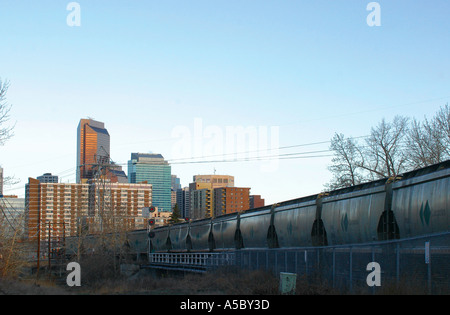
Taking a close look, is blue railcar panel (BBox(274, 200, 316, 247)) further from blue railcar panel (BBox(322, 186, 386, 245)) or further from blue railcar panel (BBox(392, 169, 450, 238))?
blue railcar panel (BBox(392, 169, 450, 238))

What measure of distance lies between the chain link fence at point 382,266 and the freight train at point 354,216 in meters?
1.73

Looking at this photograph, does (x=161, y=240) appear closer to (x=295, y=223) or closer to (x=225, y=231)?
(x=225, y=231)

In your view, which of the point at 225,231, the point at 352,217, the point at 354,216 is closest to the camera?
the point at 354,216

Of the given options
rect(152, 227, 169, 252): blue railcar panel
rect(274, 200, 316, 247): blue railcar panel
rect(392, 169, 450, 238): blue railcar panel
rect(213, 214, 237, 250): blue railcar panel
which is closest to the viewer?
rect(392, 169, 450, 238): blue railcar panel

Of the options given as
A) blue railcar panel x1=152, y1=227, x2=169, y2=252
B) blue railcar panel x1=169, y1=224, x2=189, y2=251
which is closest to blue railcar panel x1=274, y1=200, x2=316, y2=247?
blue railcar panel x1=169, y1=224, x2=189, y2=251

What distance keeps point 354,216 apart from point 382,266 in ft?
17.7

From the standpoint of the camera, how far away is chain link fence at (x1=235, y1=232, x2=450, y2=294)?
1176cm

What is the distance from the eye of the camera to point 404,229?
15.8 m

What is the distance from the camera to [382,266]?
13.5 metres

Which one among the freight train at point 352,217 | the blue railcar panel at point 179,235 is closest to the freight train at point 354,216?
the freight train at point 352,217

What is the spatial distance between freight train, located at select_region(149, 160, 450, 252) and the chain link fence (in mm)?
1734

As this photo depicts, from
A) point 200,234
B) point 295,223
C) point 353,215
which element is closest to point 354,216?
point 353,215
